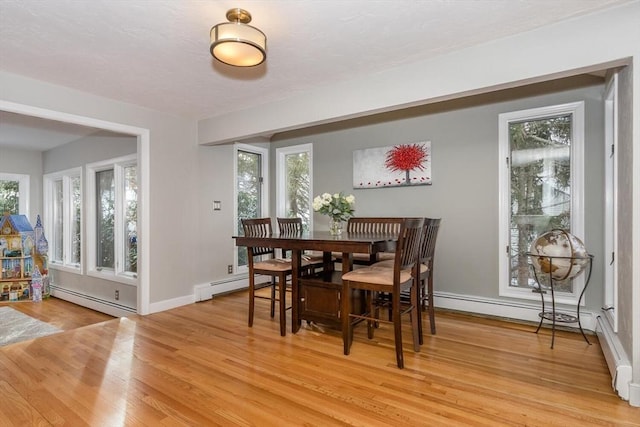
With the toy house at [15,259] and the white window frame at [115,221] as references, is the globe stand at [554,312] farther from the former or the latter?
the toy house at [15,259]

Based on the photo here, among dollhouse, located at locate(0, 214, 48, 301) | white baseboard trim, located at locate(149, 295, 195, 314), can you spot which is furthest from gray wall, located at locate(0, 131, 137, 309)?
white baseboard trim, located at locate(149, 295, 195, 314)

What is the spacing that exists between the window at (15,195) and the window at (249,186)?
13.8 ft

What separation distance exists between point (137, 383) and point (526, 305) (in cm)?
340

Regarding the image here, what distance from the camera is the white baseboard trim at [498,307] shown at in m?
3.12

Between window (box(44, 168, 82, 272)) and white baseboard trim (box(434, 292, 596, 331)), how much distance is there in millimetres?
5453

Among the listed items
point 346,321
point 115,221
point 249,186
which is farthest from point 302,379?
point 115,221

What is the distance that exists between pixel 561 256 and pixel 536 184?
2.86 feet

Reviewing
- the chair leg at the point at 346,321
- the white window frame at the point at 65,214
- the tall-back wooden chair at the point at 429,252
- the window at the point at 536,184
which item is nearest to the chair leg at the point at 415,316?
the tall-back wooden chair at the point at 429,252

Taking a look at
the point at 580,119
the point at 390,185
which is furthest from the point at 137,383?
the point at 580,119

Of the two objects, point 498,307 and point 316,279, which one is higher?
point 316,279

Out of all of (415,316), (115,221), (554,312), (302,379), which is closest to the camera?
(302,379)

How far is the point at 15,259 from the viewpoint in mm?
5691

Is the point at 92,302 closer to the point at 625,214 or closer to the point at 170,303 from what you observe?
the point at 170,303

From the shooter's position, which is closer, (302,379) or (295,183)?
(302,379)
